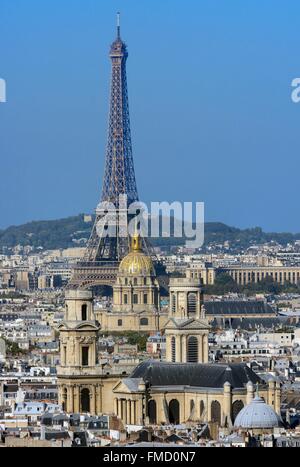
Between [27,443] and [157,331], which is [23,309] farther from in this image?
[27,443]

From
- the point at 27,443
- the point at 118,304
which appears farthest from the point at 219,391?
the point at 118,304

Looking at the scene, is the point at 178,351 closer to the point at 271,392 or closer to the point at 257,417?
the point at 271,392

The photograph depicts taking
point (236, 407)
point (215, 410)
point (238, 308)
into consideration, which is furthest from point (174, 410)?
point (238, 308)

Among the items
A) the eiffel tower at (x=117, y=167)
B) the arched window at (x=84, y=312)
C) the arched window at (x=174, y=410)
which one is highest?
the eiffel tower at (x=117, y=167)

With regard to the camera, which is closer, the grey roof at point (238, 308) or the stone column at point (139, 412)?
the stone column at point (139, 412)

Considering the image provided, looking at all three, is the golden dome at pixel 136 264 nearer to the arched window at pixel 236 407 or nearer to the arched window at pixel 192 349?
the arched window at pixel 192 349

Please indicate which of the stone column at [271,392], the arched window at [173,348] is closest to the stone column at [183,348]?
the arched window at [173,348]

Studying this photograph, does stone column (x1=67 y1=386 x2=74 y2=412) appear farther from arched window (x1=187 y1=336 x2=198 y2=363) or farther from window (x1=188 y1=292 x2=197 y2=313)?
window (x1=188 y1=292 x2=197 y2=313)
